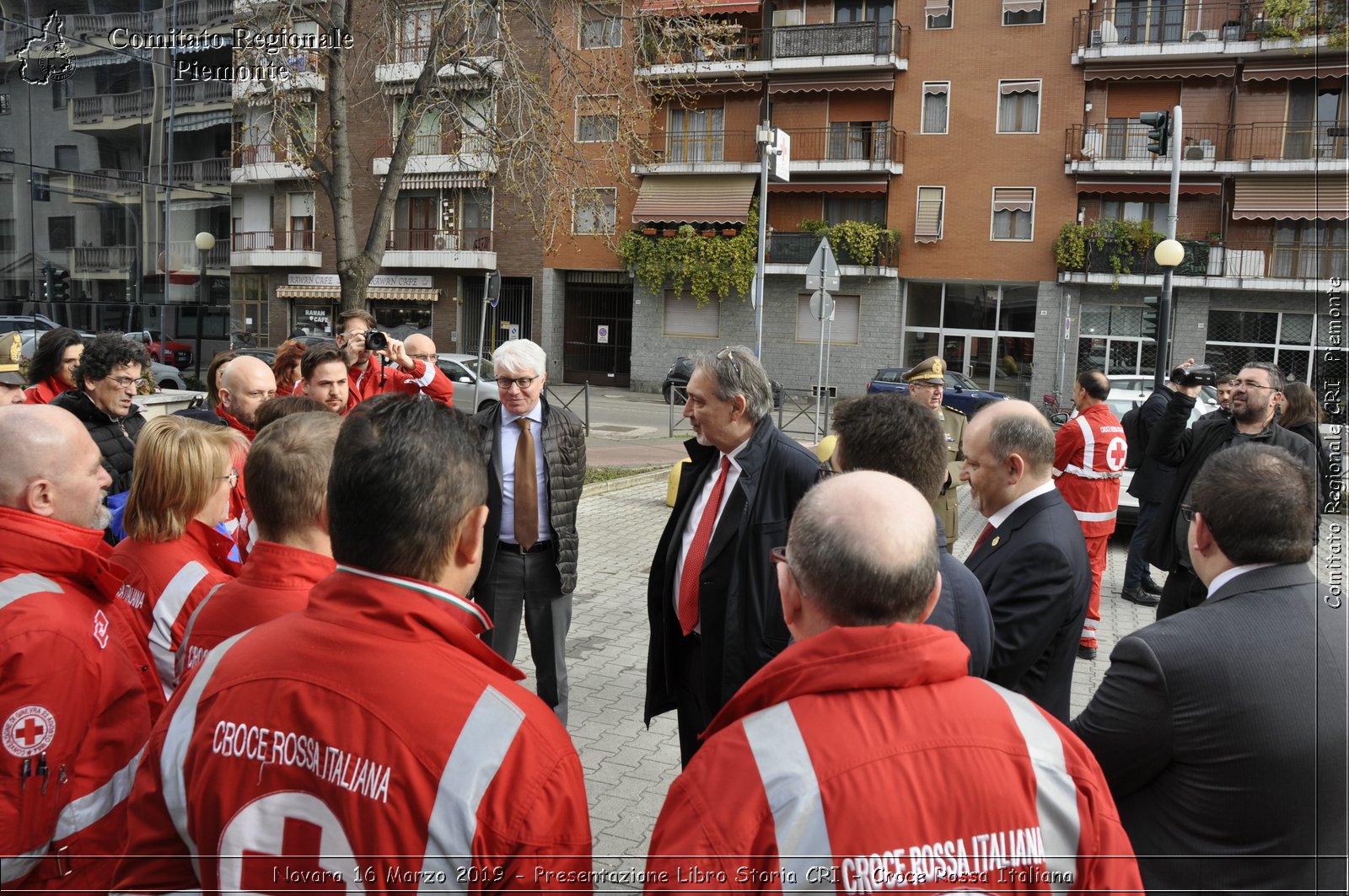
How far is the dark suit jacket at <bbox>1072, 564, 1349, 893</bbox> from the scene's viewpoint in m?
2.04

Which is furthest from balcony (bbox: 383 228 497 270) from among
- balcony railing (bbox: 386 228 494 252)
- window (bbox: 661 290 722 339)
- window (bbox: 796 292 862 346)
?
window (bbox: 796 292 862 346)

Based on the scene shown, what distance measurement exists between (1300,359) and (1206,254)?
426 centimetres

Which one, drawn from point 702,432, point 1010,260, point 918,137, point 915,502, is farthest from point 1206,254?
point 915,502

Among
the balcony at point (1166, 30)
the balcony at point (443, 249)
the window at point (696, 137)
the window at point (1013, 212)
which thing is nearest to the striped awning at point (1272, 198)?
the balcony at point (1166, 30)

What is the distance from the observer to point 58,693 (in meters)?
2.02

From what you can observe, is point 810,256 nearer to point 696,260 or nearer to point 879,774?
point 696,260

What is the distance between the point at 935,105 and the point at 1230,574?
3180cm

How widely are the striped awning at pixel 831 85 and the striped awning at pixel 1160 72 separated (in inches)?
242

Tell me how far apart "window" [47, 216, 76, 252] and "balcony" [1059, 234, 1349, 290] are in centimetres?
2639

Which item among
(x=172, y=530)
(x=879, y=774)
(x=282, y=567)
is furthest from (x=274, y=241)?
(x=879, y=774)

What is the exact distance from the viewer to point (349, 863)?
1470 millimetres

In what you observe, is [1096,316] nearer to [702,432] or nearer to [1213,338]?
[1213,338]

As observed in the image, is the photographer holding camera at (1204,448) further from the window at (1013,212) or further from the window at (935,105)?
the window at (935,105)

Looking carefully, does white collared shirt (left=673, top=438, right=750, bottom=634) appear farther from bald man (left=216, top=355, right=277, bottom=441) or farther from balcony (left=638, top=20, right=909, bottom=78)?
balcony (left=638, top=20, right=909, bottom=78)
